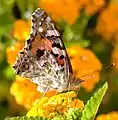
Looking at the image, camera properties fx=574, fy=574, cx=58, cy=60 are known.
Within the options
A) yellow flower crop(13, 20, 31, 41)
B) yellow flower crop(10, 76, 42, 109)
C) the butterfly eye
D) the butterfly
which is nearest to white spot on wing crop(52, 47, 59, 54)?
the butterfly

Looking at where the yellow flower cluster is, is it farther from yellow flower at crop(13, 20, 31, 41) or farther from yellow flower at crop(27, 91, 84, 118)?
yellow flower at crop(27, 91, 84, 118)

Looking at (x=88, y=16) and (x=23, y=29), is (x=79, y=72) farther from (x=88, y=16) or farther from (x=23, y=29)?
(x=88, y=16)

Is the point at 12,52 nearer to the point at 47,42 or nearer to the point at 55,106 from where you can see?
the point at 47,42

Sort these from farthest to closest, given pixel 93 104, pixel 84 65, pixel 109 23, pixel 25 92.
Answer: pixel 109 23 → pixel 84 65 → pixel 25 92 → pixel 93 104

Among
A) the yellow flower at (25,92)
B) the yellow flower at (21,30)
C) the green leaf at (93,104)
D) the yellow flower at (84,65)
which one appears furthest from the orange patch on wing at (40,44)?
the green leaf at (93,104)

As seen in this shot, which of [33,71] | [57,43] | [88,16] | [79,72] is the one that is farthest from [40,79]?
[88,16]

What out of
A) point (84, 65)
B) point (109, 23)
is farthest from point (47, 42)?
point (109, 23)
